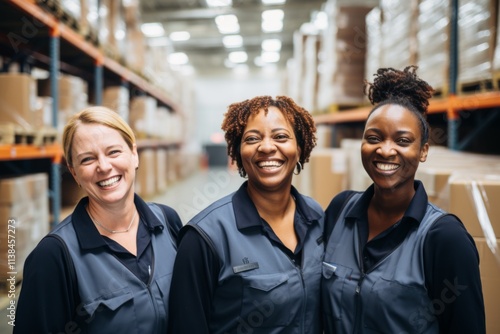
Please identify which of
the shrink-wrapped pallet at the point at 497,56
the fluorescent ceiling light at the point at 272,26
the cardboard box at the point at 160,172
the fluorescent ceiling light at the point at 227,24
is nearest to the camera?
the shrink-wrapped pallet at the point at 497,56

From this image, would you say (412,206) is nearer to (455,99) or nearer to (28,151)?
(455,99)

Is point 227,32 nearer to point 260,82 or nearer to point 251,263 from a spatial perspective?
point 260,82

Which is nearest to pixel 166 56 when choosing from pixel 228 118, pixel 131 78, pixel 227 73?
pixel 131 78

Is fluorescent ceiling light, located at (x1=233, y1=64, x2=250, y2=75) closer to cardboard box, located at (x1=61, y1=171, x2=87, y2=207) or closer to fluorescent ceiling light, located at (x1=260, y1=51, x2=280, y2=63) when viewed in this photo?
fluorescent ceiling light, located at (x1=260, y1=51, x2=280, y2=63)

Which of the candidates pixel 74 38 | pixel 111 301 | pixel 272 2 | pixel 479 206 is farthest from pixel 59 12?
pixel 272 2

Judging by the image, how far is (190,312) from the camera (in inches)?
59.9

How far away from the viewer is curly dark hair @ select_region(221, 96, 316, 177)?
5.95 feet

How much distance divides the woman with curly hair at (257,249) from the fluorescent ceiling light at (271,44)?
14341mm

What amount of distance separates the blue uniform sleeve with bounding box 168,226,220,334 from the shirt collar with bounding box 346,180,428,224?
65 cm

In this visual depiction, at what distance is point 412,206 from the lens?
1.60 meters

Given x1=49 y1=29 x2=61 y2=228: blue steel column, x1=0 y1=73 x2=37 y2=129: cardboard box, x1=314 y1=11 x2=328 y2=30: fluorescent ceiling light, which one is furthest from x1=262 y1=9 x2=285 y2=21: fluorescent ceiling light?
x1=0 y1=73 x2=37 y2=129: cardboard box

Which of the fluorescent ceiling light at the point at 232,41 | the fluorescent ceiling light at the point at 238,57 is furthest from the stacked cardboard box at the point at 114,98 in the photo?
the fluorescent ceiling light at the point at 238,57

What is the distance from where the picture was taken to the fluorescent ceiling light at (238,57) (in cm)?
1753

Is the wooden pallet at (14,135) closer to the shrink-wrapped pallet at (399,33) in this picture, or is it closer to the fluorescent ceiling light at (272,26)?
the shrink-wrapped pallet at (399,33)
